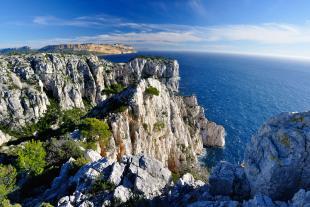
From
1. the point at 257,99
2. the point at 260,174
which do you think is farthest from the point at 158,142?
the point at 257,99

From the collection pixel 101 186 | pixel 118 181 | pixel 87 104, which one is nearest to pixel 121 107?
pixel 118 181

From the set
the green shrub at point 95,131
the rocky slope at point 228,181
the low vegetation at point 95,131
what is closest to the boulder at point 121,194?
the rocky slope at point 228,181

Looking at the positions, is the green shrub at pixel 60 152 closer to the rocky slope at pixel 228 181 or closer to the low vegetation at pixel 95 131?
the low vegetation at pixel 95 131

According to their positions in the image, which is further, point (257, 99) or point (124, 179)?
point (257, 99)

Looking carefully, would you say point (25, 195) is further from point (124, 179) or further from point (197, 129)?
point (197, 129)

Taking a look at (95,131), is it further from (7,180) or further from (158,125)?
(158,125)

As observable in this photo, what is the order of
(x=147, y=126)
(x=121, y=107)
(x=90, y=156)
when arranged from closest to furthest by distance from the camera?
1. (x=90, y=156)
2. (x=121, y=107)
3. (x=147, y=126)
